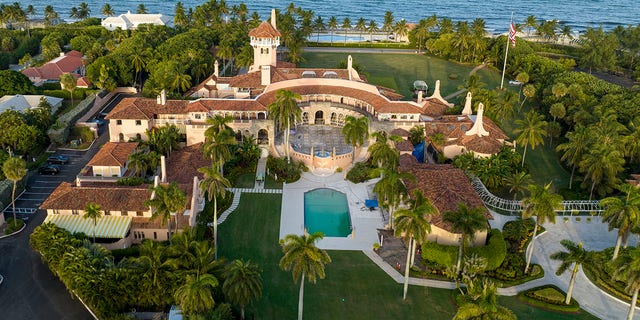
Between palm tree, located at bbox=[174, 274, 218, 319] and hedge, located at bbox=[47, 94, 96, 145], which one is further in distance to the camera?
hedge, located at bbox=[47, 94, 96, 145]

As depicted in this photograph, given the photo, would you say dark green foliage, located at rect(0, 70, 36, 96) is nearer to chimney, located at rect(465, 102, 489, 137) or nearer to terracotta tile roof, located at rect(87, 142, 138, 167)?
terracotta tile roof, located at rect(87, 142, 138, 167)

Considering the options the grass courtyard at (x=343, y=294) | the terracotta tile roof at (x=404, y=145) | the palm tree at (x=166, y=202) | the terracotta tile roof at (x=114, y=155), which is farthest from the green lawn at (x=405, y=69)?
the palm tree at (x=166, y=202)

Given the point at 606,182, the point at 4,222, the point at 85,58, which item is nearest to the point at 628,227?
the point at 606,182

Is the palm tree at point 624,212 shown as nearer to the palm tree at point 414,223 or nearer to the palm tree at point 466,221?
the palm tree at point 466,221

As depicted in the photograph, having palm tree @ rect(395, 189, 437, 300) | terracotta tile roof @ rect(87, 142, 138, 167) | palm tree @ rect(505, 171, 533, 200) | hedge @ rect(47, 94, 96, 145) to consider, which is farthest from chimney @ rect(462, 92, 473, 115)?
hedge @ rect(47, 94, 96, 145)

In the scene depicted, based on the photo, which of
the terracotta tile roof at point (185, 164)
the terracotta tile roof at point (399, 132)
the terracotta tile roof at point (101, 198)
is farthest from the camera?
the terracotta tile roof at point (399, 132)

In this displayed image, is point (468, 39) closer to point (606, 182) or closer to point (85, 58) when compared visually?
point (606, 182)
